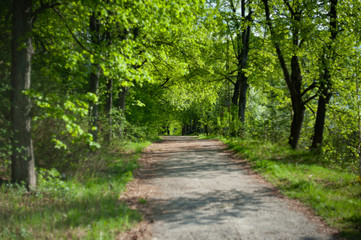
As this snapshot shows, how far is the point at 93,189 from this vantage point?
650cm

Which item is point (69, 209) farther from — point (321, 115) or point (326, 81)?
point (321, 115)

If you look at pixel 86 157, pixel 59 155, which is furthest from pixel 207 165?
pixel 59 155

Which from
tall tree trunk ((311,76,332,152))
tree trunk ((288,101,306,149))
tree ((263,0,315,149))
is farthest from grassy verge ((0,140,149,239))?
tree trunk ((288,101,306,149))

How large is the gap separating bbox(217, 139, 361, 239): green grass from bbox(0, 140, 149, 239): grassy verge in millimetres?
3979

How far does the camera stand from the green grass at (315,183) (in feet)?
18.1

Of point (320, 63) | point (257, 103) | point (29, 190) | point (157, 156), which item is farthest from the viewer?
point (257, 103)

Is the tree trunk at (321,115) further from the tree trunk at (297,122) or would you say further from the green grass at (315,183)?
the green grass at (315,183)

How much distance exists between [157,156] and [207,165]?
3102mm

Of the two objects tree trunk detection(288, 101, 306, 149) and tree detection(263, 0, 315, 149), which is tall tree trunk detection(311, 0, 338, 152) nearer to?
tree detection(263, 0, 315, 149)

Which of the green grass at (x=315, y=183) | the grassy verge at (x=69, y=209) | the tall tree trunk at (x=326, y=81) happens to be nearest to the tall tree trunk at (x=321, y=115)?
the tall tree trunk at (x=326, y=81)

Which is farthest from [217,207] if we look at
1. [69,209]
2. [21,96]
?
[21,96]

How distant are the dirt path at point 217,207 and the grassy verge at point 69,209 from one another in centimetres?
48

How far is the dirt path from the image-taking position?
192 inches

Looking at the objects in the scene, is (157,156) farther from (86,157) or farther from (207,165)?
(86,157)
